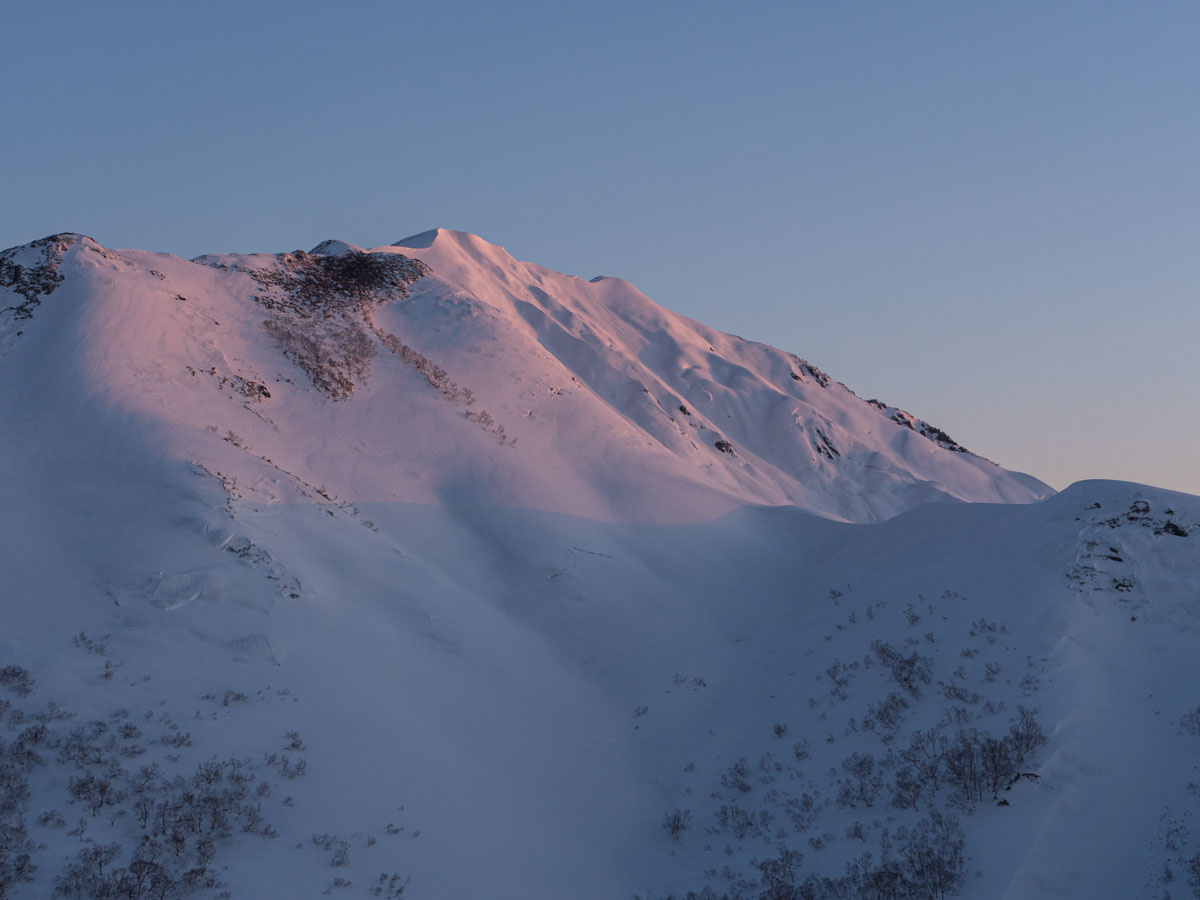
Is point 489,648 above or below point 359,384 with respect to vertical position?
below

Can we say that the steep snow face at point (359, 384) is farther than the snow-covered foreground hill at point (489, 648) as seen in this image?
Yes

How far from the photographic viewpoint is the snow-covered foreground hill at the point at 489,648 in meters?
10.2

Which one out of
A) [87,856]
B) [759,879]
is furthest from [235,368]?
[759,879]

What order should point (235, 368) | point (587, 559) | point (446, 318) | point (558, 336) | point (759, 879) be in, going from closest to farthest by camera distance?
point (759, 879), point (587, 559), point (235, 368), point (446, 318), point (558, 336)

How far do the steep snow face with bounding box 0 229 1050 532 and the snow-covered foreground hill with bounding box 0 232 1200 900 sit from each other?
0.55 ft

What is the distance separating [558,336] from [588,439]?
22.0m

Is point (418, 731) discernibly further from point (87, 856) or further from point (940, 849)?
point (940, 849)

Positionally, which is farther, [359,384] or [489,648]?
[359,384]

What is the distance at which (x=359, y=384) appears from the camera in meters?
28.9

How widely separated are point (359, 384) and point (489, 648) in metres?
14.2

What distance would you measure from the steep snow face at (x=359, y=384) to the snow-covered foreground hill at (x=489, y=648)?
0.17 meters

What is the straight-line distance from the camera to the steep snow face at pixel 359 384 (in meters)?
23.3

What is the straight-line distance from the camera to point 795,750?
14.0 metres

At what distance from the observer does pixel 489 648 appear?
18016 millimetres
